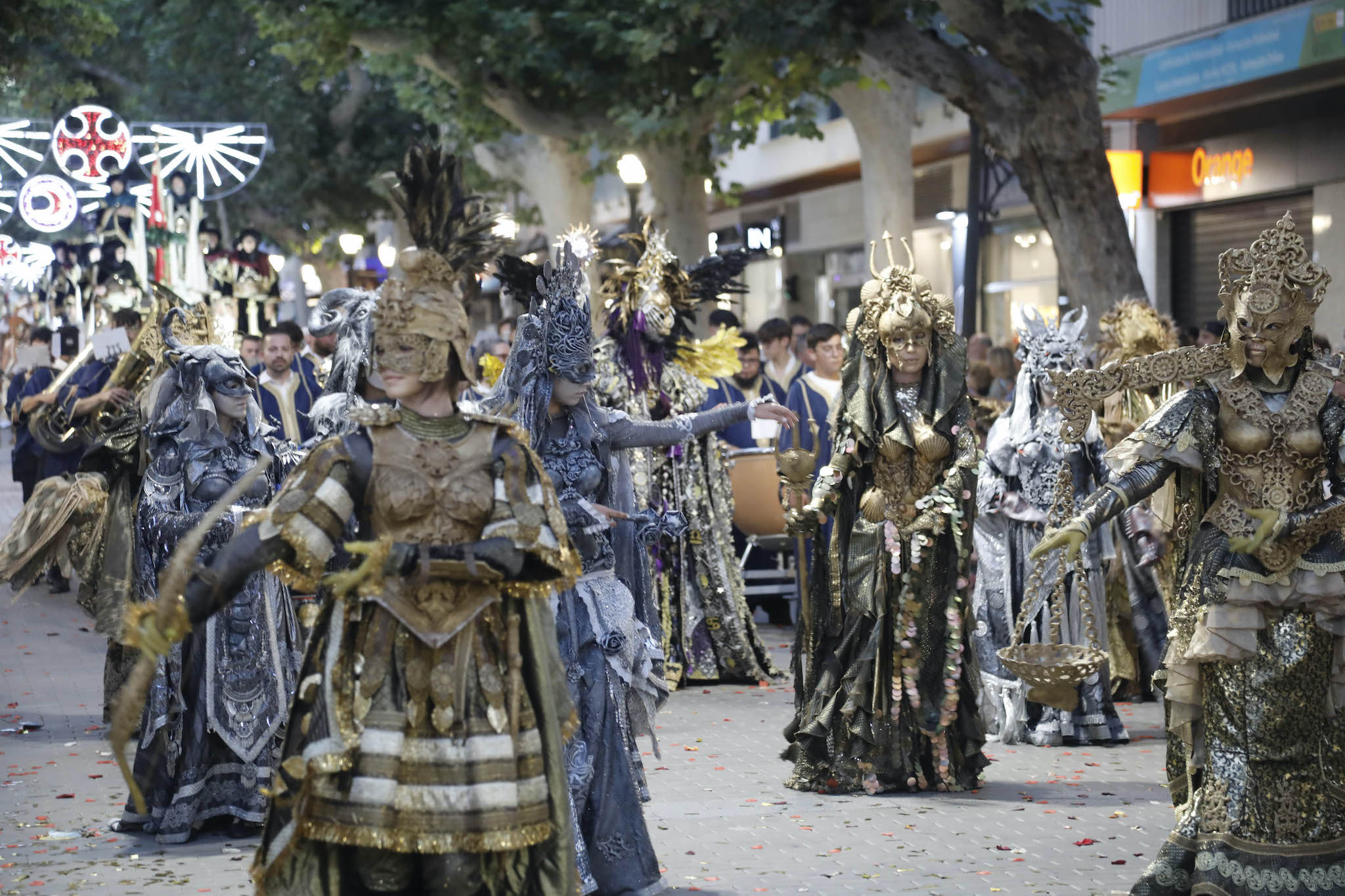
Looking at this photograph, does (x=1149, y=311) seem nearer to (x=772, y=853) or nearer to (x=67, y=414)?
(x=772, y=853)

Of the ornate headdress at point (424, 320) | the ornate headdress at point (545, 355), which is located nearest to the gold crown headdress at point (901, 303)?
the ornate headdress at point (545, 355)

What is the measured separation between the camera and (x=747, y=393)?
1504cm

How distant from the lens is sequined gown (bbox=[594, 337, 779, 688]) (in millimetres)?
12391

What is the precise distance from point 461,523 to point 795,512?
3.70m

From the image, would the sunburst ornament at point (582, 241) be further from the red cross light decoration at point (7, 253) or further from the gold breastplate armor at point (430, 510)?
the red cross light decoration at point (7, 253)

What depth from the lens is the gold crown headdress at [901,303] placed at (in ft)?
28.5

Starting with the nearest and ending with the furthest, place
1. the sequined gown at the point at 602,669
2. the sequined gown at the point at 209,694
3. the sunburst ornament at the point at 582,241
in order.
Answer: the sequined gown at the point at 602,669 < the sequined gown at the point at 209,694 < the sunburst ornament at the point at 582,241

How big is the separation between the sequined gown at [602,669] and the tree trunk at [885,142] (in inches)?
593

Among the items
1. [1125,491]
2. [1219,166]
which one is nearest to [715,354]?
[1125,491]

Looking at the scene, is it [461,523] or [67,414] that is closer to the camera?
[461,523]

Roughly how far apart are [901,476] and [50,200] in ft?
48.1

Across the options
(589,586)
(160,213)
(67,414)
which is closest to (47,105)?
(160,213)

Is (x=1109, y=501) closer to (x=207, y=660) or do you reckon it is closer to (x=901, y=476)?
(x=901, y=476)

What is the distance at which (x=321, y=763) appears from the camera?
499 centimetres
